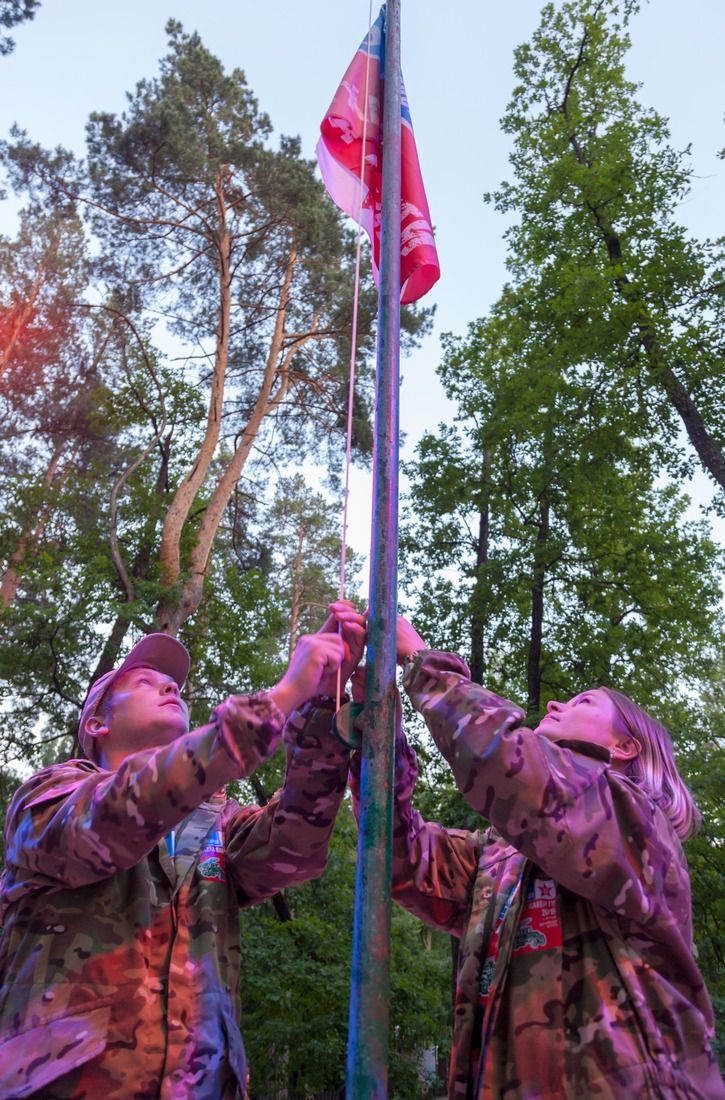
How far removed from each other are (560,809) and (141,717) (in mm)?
1243

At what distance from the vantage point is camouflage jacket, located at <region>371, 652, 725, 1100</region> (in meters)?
1.74

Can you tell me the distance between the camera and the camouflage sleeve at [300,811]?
7.57ft

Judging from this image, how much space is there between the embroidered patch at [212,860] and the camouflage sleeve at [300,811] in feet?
0.13

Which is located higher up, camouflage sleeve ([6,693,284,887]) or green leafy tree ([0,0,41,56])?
green leafy tree ([0,0,41,56])

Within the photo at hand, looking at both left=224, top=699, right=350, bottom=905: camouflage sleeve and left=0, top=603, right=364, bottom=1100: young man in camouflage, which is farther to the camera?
left=224, top=699, right=350, bottom=905: camouflage sleeve

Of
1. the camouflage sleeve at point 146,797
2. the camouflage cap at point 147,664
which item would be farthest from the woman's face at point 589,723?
the camouflage cap at point 147,664

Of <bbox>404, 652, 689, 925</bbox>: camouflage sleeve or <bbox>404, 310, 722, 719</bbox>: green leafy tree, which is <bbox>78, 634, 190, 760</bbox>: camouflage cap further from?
<bbox>404, 310, 722, 719</bbox>: green leafy tree

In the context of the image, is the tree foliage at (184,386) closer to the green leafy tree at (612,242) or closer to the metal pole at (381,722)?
the green leafy tree at (612,242)

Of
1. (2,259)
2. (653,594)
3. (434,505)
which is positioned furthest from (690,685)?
(2,259)

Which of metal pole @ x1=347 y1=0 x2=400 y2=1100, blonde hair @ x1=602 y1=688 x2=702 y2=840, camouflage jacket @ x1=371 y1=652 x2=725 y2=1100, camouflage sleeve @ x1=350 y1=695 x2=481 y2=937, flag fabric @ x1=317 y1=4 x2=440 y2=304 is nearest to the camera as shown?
metal pole @ x1=347 y1=0 x2=400 y2=1100

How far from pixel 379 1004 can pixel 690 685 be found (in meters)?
18.3

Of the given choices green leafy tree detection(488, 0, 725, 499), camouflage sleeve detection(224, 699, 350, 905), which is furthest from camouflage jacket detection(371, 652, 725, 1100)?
green leafy tree detection(488, 0, 725, 499)

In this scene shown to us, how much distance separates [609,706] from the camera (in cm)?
234

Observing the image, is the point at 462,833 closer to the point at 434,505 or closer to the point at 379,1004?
the point at 379,1004
